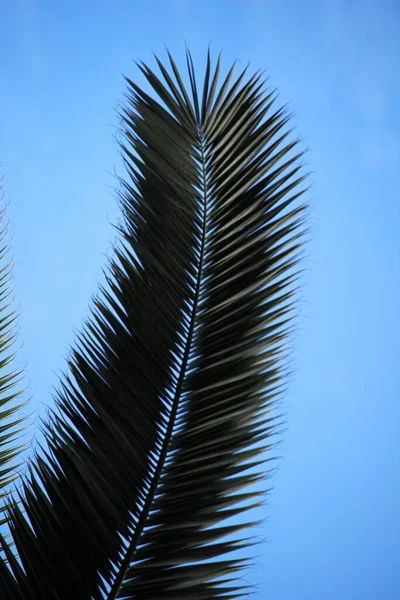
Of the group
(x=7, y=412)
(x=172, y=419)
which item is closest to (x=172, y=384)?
(x=172, y=419)

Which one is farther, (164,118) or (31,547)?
(164,118)

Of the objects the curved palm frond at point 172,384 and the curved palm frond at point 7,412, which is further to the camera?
the curved palm frond at point 7,412

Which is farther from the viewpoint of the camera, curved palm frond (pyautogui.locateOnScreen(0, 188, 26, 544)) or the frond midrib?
curved palm frond (pyautogui.locateOnScreen(0, 188, 26, 544))

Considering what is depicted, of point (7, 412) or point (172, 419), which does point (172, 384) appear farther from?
point (7, 412)

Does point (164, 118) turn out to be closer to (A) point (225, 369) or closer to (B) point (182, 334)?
(B) point (182, 334)

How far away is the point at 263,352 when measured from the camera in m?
1.35

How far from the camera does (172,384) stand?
4.50 ft

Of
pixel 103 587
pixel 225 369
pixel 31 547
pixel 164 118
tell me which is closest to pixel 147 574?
pixel 103 587

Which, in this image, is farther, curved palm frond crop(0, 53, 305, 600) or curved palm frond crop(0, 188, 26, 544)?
curved palm frond crop(0, 188, 26, 544)

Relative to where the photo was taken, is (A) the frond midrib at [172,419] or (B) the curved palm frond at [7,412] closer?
(A) the frond midrib at [172,419]

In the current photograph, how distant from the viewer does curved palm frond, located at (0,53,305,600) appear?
1.20m

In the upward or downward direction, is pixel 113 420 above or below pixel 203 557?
above

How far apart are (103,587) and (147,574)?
70mm

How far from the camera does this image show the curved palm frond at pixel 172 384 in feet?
3.92
